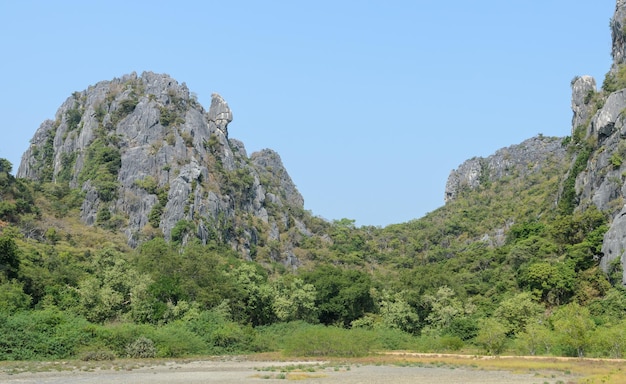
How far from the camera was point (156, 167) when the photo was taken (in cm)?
13200

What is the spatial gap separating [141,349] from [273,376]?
61.9 ft

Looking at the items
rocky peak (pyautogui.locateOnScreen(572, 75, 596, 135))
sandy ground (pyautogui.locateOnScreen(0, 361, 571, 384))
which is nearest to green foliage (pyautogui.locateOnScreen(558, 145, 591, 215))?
rocky peak (pyautogui.locateOnScreen(572, 75, 596, 135))

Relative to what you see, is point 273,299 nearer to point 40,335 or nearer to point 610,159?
point 40,335

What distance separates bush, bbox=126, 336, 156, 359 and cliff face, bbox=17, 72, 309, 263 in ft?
202

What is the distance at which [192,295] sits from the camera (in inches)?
2980

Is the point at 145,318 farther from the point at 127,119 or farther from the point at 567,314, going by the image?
the point at 127,119

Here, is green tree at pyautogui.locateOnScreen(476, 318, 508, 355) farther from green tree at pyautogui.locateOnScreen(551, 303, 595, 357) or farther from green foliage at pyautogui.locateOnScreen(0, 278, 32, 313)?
green foliage at pyautogui.locateOnScreen(0, 278, 32, 313)

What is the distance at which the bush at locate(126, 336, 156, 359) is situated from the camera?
54.5 metres

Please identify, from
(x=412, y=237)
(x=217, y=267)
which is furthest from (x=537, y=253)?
(x=412, y=237)

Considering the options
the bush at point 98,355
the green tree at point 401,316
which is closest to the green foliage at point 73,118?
the green tree at point 401,316

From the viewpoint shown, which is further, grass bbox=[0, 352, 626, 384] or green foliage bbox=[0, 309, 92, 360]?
green foliage bbox=[0, 309, 92, 360]

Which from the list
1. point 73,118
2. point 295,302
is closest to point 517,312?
point 295,302

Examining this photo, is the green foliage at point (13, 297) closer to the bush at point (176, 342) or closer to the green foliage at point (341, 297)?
the bush at point (176, 342)

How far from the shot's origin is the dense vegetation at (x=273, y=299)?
55062 mm
